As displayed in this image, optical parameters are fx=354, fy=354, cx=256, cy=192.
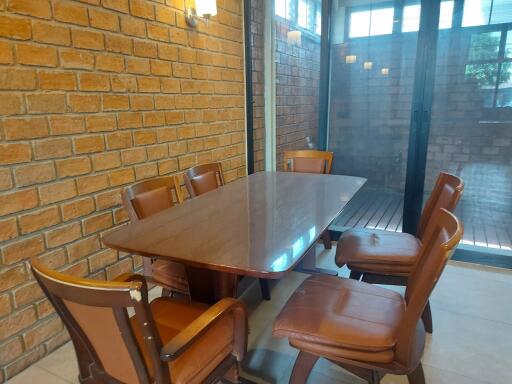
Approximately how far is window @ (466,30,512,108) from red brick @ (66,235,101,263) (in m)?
2.90

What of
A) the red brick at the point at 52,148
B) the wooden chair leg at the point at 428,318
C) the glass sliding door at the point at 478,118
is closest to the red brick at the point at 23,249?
the red brick at the point at 52,148

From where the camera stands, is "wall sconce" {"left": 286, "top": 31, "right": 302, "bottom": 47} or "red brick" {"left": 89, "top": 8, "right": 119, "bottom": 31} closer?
"red brick" {"left": 89, "top": 8, "right": 119, "bottom": 31}

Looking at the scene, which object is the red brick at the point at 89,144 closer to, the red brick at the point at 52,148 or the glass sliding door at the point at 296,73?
the red brick at the point at 52,148

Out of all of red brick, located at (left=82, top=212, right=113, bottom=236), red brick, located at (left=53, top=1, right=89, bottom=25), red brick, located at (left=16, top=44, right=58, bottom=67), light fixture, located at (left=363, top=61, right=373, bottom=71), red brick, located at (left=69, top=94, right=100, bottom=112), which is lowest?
red brick, located at (left=82, top=212, right=113, bottom=236)

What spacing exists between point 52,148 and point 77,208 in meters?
0.36

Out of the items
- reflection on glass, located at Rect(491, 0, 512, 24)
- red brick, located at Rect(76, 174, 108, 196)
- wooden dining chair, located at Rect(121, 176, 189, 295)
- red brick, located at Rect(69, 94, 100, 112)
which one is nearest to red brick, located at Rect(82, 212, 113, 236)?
red brick, located at Rect(76, 174, 108, 196)

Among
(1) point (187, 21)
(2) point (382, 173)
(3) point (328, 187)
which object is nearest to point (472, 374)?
(3) point (328, 187)

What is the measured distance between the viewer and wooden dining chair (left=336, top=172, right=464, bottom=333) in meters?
1.91

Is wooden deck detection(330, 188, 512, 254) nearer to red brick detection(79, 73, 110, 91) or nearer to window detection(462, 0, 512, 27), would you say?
window detection(462, 0, 512, 27)

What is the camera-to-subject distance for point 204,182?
2.48 m

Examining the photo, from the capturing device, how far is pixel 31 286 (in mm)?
1781

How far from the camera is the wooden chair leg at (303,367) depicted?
1.37 meters

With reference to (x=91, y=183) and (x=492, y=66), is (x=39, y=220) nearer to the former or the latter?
(x=91, y=183)

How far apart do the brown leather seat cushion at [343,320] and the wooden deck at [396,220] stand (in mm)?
1853
